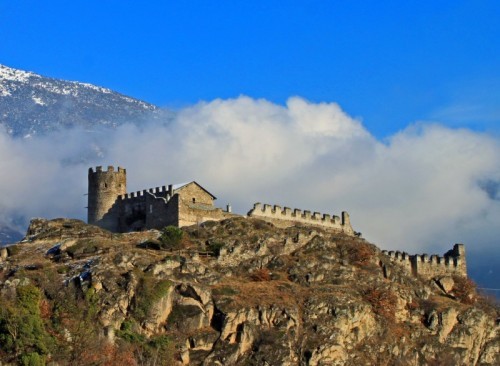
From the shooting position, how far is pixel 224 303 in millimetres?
74875

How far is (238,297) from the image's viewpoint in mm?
A: 76125

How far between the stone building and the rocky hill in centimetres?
223

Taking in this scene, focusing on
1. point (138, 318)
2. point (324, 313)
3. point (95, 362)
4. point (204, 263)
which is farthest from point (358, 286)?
point (95, 362)

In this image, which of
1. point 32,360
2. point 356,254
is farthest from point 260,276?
point 32,360

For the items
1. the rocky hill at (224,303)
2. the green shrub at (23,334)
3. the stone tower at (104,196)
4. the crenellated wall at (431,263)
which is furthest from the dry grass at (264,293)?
the crenellated wall at (431,263)

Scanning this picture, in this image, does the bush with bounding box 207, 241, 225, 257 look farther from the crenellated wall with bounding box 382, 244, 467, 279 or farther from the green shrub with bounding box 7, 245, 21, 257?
the crenellated wall with bounding box 382, 244, 467, 279

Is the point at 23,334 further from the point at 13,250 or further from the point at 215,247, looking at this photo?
the point at 215,247

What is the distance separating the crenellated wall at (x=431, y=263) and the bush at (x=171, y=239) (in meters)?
21.5

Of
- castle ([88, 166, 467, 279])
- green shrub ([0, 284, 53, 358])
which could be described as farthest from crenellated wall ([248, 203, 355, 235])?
green shrub ([0, 284, 53, 358])

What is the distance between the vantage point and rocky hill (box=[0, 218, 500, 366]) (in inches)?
2702

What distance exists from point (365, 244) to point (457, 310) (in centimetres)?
991

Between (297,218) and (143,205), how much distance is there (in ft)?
46.6

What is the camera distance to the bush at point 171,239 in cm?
8169

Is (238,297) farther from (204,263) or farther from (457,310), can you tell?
(457,310)
